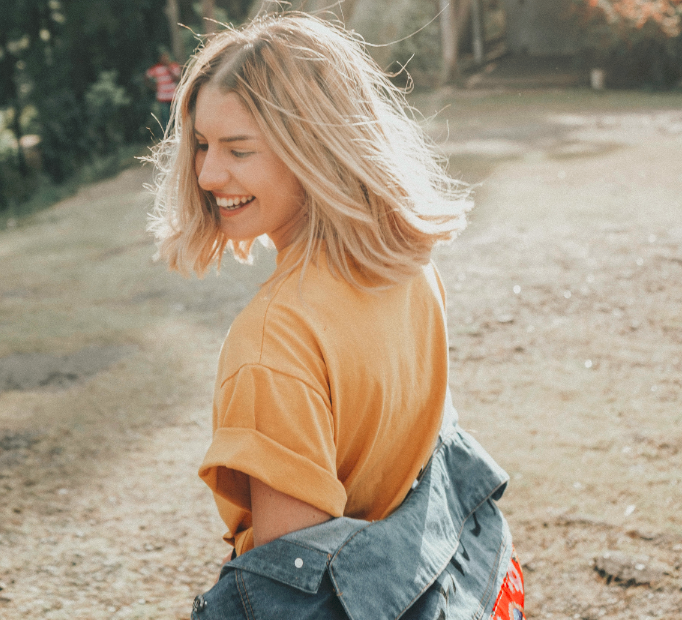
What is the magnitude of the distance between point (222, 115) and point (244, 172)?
0.36ft

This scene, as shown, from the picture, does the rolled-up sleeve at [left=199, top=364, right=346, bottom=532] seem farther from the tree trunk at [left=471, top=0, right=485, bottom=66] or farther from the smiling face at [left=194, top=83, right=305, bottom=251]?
the tree trunk at [left=471, top=0, right=485, bottom=66]

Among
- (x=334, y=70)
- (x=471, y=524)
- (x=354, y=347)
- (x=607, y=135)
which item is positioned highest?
(x=334, y=70)

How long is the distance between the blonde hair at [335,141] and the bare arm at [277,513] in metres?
0.37

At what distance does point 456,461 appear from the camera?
1527 mm

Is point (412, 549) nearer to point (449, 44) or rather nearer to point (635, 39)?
point (635, 39)

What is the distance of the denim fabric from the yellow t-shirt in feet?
0.21

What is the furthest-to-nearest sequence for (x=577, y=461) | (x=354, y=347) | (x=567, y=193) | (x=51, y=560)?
(x=567, y=193), (x=577, y=461), (x=51, y=560), (x=354, y=347)

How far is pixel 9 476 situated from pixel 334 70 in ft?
7.27

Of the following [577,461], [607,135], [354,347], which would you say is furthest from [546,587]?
[607,135]

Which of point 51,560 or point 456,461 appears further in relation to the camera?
point 51,560

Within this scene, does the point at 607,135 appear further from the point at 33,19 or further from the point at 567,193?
the point at 33,19

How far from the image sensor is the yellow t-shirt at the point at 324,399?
1.13 meters

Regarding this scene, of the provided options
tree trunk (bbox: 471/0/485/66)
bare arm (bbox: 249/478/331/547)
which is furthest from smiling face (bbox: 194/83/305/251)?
tree trunk (bbox: 471/0/485/66)

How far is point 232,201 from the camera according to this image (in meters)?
1.47
